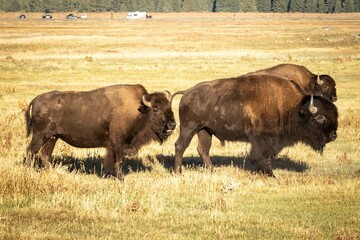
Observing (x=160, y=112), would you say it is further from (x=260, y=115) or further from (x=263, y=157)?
(x=263, y=157)

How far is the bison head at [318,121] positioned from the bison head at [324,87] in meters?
4.20

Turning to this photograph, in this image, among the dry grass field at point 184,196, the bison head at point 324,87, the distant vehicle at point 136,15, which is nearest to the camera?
the dry grass field at point 184,196

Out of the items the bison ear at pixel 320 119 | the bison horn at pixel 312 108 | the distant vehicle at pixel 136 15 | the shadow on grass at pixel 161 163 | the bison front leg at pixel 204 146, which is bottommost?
the distant vehicle at pixel 136 15

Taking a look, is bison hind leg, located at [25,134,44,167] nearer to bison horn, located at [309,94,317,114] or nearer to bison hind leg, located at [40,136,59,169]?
bison hind leg, located at [40,136,59,169]

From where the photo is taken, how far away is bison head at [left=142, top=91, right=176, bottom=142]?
39.7 feet

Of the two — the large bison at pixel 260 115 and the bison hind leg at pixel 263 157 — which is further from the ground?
the large bison at pixel 260 115

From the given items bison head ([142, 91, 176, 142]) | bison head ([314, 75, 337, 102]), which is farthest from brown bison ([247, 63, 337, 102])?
bison head ([142, 91, 176, 142])

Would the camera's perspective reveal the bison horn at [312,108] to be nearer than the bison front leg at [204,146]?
Yes

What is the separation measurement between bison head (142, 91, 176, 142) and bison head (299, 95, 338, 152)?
2673 mm

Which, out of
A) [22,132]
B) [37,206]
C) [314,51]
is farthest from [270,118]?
[314,51]

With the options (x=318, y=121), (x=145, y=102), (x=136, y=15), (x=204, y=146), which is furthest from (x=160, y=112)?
(x=136, y=15)

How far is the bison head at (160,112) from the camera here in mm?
12102

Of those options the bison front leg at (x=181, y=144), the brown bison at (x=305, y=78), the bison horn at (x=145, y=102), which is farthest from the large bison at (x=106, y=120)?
the brown bison at (x=305, y=78)

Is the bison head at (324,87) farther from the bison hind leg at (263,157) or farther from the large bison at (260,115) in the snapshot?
the bison hind leg at (263,157)
